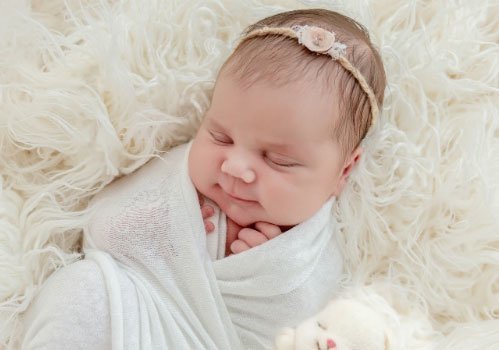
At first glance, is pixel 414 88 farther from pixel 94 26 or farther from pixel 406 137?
pixel 94 26

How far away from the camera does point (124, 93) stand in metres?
1.50

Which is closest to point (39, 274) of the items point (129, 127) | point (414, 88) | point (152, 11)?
point (129, 127)

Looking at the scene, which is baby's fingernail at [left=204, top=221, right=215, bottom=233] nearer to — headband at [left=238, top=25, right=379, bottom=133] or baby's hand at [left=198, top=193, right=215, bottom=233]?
baby's hand at [left=198, top=193, right=215, bottom=233]

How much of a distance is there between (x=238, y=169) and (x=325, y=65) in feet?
0.87

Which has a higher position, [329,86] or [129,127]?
[329,86]

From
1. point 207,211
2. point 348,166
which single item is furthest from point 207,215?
point 348,166

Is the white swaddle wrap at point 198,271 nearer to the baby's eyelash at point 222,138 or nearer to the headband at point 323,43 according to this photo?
the baby's eyelash at point 222,138

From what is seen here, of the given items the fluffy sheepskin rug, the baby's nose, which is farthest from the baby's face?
the fluffy sheepskin rug

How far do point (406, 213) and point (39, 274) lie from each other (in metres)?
0.80

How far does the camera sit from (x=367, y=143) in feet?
5.01

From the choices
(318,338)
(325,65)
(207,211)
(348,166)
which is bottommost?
(318,338)

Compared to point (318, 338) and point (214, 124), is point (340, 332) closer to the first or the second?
point (318, 338)

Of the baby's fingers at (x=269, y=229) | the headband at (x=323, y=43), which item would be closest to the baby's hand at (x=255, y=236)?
the baby's fingers at (x=269, y=229)

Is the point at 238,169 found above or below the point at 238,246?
above
